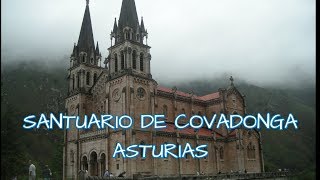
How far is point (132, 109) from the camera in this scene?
50438 millimetres

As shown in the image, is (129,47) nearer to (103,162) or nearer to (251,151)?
(103,162)

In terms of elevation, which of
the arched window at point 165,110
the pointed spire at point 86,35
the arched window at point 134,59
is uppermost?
the pointed spire at point 86,35

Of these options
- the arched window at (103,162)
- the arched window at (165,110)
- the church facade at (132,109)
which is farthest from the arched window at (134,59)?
the arched window at (103,162)

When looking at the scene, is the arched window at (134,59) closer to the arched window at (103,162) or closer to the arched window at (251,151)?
the arched window at (103,162)

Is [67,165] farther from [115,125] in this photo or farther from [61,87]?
[61,87]

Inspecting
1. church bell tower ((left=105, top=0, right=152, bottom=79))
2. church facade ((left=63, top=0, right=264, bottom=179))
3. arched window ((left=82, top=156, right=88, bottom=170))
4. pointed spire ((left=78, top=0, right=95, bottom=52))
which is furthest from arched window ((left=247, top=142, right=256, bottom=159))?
pointed spire ((left=78, top=0, right=95, bottom=52))

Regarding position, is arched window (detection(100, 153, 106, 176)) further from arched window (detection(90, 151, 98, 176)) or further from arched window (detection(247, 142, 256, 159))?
arched window (detection(247, 142, 256, 159))

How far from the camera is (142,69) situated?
180 feet

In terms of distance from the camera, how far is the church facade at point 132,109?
167 ft

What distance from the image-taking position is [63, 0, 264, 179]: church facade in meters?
50.9

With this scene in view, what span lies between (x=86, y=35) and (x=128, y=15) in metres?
11.6

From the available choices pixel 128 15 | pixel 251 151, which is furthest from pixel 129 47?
pixel 251 151

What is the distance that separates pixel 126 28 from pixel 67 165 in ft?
79.6

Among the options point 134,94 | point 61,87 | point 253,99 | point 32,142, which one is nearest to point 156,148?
point 134,94
